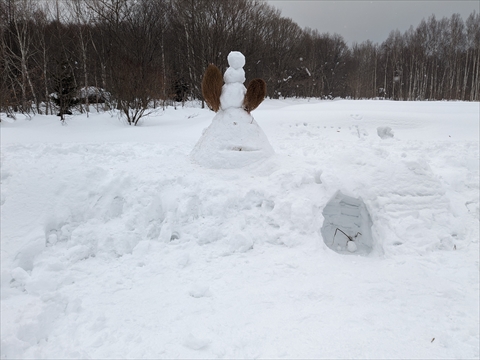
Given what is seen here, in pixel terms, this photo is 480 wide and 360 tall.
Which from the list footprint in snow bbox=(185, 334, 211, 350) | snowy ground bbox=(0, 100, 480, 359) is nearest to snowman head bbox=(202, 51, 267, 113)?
snowy ground bbox=(0, 100, 480, 359)

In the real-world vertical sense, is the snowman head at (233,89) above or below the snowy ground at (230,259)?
above

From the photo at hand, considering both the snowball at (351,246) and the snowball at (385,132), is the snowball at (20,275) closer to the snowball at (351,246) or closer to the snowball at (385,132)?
the snowball at (351,246)

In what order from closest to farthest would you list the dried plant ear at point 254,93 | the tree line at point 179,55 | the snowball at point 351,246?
the snowball at point 351,246
the dried plant ear at point 254,93
the tree line at point 179,55

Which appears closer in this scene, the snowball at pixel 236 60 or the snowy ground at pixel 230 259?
the snowy ground at pixel 230 259

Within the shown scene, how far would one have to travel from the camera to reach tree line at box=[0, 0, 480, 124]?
1361 centimetres

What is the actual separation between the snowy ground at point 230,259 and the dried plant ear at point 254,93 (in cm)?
104

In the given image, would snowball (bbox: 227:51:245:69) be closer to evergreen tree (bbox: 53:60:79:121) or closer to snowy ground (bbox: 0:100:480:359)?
snowy ground (bbox: 0:100:480:359)

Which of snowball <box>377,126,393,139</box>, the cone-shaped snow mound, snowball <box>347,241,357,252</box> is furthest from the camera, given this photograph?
snowball <box>377,126,393,139</box>

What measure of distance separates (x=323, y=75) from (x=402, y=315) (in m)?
36.4

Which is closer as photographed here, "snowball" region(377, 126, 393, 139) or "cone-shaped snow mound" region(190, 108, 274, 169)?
"cone-shaped snow mound" region(190, 108, 274, 169)

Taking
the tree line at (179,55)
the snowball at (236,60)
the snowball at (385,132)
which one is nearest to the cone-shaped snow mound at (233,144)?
the snowball at (236,60)

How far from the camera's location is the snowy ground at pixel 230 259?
230cm

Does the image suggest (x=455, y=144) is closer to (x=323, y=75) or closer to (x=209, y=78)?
(x=209, y=78)

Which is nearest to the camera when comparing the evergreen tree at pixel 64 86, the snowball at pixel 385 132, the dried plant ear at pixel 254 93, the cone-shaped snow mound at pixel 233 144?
the cone-shaped snow mound at pixel 233 144
